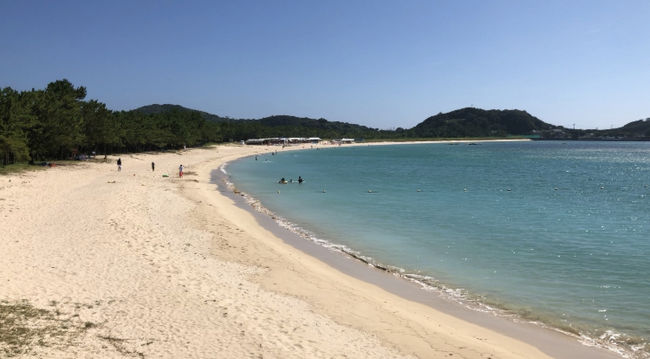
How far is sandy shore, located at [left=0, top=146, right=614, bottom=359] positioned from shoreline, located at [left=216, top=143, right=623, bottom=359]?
0.08 meters

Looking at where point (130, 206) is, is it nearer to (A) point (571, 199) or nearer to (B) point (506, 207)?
(B) point (506, 207)

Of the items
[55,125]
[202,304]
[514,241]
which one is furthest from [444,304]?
[55,125]

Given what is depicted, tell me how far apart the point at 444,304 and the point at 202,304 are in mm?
8286

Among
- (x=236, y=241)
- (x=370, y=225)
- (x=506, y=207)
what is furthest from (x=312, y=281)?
(x=506, y=207)

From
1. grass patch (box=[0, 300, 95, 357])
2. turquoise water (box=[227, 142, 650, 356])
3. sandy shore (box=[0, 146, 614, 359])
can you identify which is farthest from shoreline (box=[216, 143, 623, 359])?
grass patch (box=[0, 300, 95, 357])

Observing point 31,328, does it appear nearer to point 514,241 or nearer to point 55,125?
point 514,241

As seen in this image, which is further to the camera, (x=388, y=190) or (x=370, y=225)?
(x=388, y=190)

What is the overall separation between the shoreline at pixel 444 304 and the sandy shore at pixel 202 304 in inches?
3.2

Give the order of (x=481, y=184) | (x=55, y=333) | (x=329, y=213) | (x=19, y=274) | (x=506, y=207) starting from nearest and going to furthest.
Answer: (x=55, y=333), (x=19, y=274), (x=329, y=213), (x=506, y=207), (x=481, y=184)

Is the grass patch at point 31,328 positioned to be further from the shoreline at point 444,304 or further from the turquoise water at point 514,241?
the turquoise water at point 514,241

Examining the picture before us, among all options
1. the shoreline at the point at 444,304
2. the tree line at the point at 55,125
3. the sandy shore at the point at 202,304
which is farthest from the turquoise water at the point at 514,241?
the tree line at the point at 55,125

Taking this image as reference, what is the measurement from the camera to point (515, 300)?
16.1 meters

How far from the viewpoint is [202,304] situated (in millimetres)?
13227

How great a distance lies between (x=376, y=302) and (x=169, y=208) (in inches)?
818
